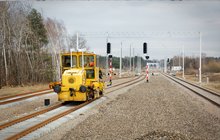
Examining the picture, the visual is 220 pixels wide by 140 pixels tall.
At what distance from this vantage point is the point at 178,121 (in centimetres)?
951

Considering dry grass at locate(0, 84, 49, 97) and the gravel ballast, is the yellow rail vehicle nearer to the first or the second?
the gravel ballast

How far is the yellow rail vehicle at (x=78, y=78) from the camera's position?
13.0m

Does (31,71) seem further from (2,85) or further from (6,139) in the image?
(6,139)

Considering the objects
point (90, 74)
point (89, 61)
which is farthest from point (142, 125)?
point (89, 61)

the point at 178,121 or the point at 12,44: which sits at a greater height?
the point at 12,44

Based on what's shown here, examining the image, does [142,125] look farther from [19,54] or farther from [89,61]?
[19,54]

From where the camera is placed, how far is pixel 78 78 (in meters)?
13.1

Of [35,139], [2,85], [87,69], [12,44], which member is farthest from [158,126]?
[12,44]

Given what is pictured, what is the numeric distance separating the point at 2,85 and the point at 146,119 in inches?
739

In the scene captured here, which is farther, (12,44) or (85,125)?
(12,44)

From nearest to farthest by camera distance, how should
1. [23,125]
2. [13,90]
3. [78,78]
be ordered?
[23,125]
[78,78]
[13,90]

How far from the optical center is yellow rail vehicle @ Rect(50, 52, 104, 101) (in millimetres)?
12961

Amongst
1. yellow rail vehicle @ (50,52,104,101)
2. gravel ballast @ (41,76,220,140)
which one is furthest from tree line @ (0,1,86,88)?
gravel ballast @ (41,76,220,140)

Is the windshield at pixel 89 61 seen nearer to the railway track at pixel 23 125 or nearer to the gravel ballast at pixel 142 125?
the gravel ballast at pixel 142 125
